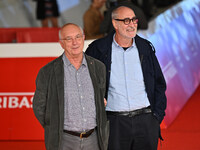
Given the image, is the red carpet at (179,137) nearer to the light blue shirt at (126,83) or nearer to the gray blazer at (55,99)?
the light blue shirt at (126,83)

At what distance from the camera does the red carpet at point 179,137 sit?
518 centimetres

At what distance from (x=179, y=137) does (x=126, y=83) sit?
2.31 m

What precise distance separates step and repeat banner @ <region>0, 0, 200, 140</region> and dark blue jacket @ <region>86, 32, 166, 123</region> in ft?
6.54

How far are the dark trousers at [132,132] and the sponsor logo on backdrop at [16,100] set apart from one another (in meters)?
2.11

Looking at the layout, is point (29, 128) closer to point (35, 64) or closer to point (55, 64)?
point (35, 64)

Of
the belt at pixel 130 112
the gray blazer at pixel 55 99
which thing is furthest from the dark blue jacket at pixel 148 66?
the gray blazer at pixel 55 99

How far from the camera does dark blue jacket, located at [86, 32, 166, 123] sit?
141 inches

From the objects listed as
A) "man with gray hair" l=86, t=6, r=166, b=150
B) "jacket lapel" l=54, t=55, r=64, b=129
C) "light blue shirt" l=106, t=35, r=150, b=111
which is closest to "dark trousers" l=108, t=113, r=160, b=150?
"man with gray hair" l=86, t=6, r=166, b=150

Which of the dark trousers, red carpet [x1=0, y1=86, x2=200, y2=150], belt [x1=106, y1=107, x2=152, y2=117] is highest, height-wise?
belt [x1=106, y1=107, x2=152, y2=117]

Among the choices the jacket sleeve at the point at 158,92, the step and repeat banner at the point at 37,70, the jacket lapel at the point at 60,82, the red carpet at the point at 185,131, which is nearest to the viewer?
the jacket lapel at the point at 60,82

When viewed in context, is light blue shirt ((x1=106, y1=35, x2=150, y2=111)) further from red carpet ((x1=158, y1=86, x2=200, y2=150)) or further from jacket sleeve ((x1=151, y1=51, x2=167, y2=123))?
red carpet ((x1=158, y1=86, x2=200, y2=150))

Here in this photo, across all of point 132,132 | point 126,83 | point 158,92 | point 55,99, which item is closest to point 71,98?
point 55,99

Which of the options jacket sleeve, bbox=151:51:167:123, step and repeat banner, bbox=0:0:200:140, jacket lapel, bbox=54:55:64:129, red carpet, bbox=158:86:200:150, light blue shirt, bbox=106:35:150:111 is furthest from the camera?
step and repeat banner, bbox=0:0:200:140

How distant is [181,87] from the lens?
21.9 feet
